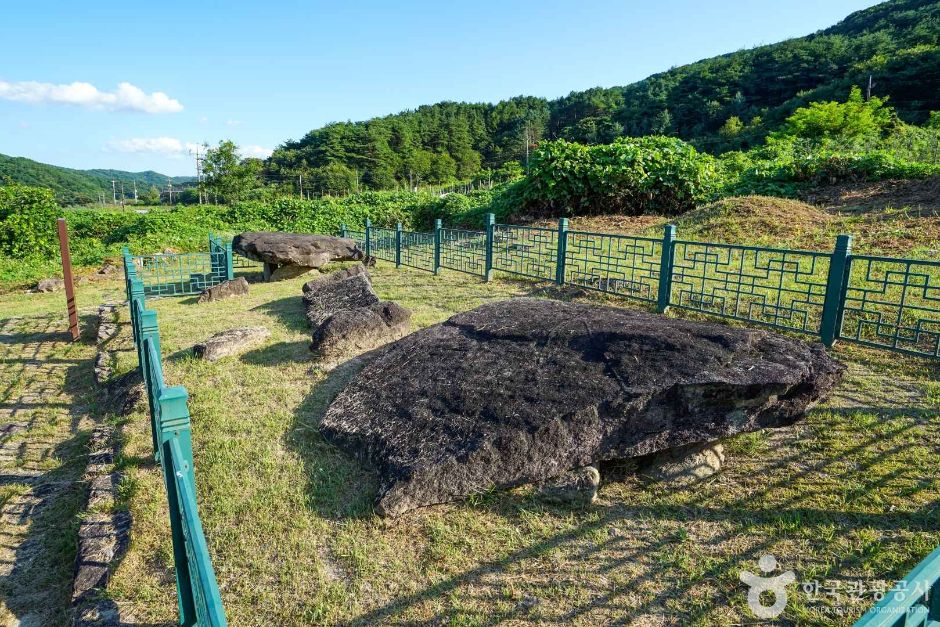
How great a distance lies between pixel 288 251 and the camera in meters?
12.0

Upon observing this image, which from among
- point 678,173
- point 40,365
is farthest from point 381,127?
point 40,365

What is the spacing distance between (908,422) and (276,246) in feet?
37.0

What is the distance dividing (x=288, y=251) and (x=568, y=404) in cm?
999

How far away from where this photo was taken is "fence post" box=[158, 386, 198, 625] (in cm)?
206

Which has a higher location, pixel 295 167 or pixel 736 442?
pixel 295 167

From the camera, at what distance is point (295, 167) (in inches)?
2099

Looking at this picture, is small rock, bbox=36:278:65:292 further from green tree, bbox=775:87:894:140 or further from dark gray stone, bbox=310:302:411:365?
green tree, bbox=775:87:894:140

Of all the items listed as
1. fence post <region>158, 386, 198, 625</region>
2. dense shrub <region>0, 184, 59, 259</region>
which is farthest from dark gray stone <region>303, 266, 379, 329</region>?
dense shrub <region>0, 184, 59, 259</region>

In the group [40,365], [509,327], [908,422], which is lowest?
[40,365]

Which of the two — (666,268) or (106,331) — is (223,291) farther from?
(666,268)

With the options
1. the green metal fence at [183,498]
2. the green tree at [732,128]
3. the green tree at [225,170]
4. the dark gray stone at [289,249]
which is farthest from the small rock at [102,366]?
the green tree at [732,128]

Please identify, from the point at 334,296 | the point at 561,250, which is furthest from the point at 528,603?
the point at 561,250

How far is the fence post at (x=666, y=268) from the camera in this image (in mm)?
6824

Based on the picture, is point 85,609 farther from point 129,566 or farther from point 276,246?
point 276,246
